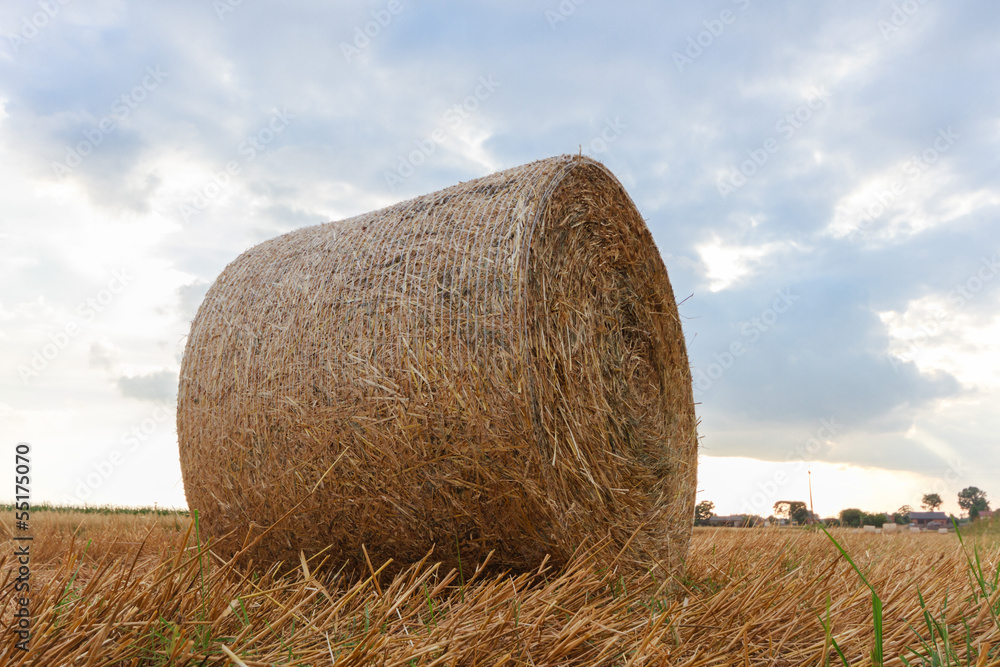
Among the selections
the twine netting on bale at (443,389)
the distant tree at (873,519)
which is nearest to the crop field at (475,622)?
the twine netting on bale at (443,389)

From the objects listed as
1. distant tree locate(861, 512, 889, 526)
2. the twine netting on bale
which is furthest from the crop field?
distant tree locate(861, 512, 889, 526)

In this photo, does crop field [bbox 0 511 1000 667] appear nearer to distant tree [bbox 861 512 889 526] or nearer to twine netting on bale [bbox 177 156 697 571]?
twine netting on bale [bbox 177 156 697 571]

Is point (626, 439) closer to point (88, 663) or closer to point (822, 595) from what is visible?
point (822, 595)

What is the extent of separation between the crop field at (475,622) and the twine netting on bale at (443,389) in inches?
10.8

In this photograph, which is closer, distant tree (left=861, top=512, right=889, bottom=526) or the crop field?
the crop field

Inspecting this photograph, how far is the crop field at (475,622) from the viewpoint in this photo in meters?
1.94

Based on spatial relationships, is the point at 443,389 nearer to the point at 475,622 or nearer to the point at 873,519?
the point at 475,622

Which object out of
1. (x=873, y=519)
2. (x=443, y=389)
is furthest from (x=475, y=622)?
(x=873, y=519)

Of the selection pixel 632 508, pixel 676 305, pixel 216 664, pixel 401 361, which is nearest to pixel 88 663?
pixel 216 664

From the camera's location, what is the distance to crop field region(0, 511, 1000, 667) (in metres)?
1.94

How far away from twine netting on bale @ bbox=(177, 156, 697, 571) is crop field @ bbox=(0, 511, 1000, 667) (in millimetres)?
275

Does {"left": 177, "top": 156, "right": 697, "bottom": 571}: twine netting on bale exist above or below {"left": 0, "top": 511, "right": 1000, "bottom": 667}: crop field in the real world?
above

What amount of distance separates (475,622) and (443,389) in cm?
97

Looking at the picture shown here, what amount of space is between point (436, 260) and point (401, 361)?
51 cm
